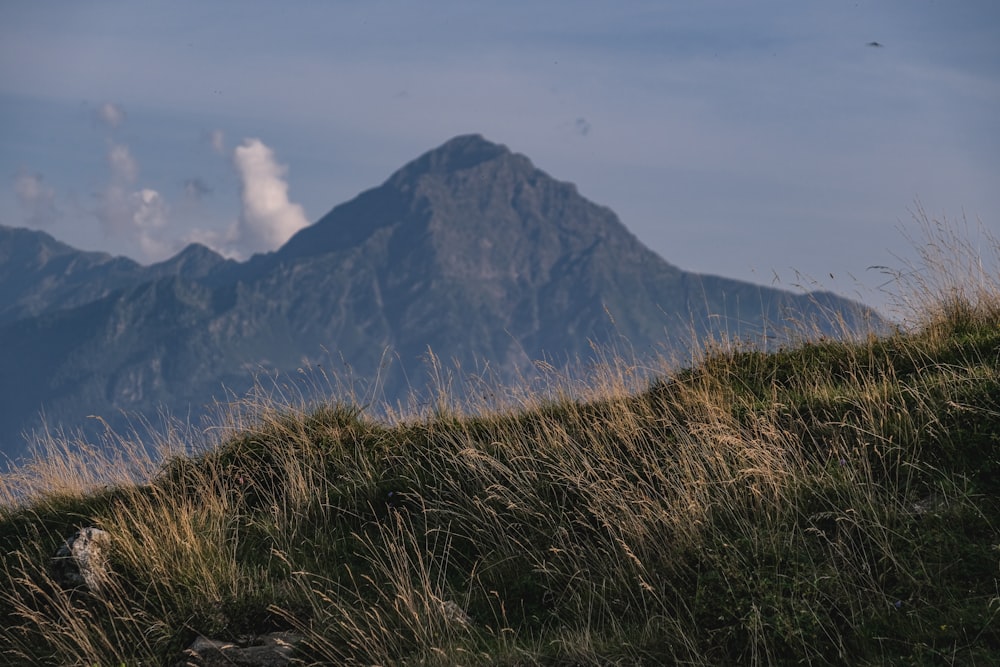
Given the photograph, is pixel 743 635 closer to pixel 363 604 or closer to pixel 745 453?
pixel 745 453

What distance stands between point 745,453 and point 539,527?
203 cm

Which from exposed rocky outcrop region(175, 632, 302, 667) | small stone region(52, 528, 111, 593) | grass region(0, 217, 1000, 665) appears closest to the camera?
grass region(0, 217, 1000, 665)

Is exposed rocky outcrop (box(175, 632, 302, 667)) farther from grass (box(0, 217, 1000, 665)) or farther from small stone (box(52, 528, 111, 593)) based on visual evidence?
small stone (box(52, 528, 111, 593))

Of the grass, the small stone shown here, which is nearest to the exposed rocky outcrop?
the grass

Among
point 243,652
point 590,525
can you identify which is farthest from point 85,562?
point 590,525

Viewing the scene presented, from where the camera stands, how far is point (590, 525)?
826 centimetres

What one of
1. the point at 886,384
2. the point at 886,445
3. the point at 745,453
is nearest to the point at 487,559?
the point at 745,453

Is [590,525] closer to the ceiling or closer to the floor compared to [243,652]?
closer to the ceiling

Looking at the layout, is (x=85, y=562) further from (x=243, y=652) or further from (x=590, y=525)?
(x=590, y=525)

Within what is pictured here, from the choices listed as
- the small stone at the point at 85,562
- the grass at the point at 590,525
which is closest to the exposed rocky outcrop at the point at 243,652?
the grass at the point at 590,525

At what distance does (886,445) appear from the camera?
8.37 meters

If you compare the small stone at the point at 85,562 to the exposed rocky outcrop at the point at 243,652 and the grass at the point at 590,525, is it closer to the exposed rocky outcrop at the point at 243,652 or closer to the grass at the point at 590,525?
the grass at the point at 590,525

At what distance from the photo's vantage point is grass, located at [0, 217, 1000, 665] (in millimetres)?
6773

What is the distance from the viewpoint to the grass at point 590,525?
6.77 meters
